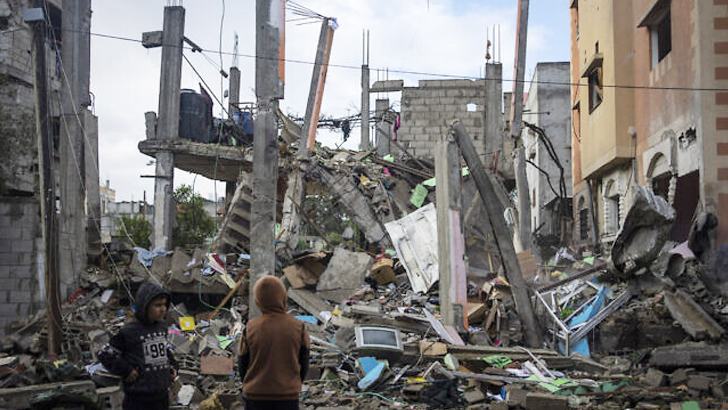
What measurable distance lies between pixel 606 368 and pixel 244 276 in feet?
21.3

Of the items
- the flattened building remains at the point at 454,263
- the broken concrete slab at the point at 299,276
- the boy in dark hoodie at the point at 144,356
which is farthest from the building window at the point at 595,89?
the boy in dark hoodie at the point at 144,356

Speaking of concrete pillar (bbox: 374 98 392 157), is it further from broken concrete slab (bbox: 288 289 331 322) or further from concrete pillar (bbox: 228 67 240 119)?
broken concrete slab (bbox: 288 289 331 322)

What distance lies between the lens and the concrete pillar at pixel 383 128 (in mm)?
21047

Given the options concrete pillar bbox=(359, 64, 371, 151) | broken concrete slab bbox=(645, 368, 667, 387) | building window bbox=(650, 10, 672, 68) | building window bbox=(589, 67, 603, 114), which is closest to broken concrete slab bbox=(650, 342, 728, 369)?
broken concrete slab bbox=(645, 368, 667, 387)

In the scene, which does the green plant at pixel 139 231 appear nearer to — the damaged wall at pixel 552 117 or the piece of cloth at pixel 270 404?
the damaged wall at pixel 552 117

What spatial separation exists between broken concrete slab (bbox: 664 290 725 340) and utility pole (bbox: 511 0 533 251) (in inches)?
176

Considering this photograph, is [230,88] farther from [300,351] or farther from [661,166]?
[300,351]

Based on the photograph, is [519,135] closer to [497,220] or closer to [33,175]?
[497,220]

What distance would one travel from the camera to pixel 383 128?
24.5 metres

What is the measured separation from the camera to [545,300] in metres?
9.35

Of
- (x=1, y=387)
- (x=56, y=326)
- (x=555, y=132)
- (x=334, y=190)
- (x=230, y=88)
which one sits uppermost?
(x=230, y=88)

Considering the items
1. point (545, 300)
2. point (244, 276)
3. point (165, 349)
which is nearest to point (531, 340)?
point (545, 300)

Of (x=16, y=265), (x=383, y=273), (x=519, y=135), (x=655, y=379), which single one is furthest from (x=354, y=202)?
(x=655, y=379)

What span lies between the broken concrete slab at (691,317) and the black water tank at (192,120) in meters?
13.4
